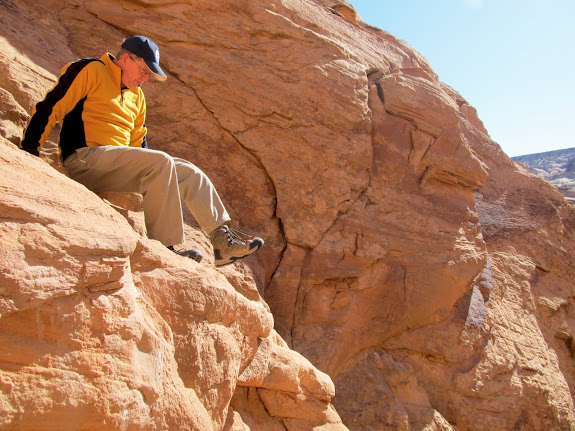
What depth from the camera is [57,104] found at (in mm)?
2951

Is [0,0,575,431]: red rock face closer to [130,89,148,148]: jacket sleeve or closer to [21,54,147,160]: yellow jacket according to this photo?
[21,54,147,160]: yellow jacket

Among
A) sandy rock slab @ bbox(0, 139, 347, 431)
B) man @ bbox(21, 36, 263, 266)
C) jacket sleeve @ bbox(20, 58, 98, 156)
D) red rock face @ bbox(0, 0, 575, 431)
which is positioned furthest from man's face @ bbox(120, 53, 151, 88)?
sandy rock slab @ bbox(0, 139, 347, 431)

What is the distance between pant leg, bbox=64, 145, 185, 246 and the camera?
116 inches

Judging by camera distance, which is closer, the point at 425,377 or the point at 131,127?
the point at 131,127

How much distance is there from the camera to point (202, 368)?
2.49 metres

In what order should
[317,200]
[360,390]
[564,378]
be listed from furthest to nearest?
[564,378] < [317,200] < [360,390]

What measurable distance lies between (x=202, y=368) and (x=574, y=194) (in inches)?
445

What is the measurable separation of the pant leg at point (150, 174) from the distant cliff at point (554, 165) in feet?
55.6

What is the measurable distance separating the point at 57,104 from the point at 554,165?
2281 cm

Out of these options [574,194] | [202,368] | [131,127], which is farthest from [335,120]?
[574,194]

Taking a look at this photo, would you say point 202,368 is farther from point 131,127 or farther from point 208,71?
point 208,71

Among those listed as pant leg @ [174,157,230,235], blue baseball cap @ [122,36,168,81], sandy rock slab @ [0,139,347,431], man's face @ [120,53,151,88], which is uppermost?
blue baseball cap @ [122,36,168,81]

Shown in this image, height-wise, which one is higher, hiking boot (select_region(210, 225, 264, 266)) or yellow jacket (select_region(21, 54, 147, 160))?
yellow jacket (select_region(21, 54, 147, 160))

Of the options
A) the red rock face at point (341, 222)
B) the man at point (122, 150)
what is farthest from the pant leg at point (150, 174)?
the red rock face at point (341, 222)
